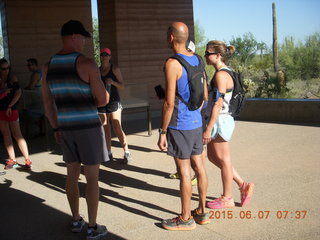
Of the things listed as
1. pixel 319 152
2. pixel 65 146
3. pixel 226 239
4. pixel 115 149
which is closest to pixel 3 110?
pixel 115 149

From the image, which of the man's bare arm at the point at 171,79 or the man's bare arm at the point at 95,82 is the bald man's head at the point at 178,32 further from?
the man's bare arm at the point at 95,82

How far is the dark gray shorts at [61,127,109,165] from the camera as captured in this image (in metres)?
3.77

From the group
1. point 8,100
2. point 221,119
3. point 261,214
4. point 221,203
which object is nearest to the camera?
point 261,214

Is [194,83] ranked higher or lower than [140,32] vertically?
lower

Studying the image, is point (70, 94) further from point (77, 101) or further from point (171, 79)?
point (171, 79)

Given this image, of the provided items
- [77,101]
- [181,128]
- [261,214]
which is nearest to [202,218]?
[261,214]

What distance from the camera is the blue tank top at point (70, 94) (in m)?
3.66

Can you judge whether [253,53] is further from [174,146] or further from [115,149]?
[174,146]

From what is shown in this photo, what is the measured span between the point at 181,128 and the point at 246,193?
1290 millimetres

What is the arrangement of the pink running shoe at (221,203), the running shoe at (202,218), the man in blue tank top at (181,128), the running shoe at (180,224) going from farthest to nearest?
the pink running shoe at (221,203)
the running shoe at (202,218)
the running shoe at (180,224)
the man in blue tank top at (181,128)

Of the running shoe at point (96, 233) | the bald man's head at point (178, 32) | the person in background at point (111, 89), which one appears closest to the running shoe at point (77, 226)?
the running shoe at point (96, 233)

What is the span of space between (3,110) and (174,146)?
372 centimetres

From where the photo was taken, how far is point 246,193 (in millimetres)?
4656

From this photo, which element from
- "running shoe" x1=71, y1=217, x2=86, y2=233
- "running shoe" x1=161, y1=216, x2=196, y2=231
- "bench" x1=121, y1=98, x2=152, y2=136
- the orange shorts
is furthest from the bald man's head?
"bench" x1=121, y1=98, x2=152, y2=136
